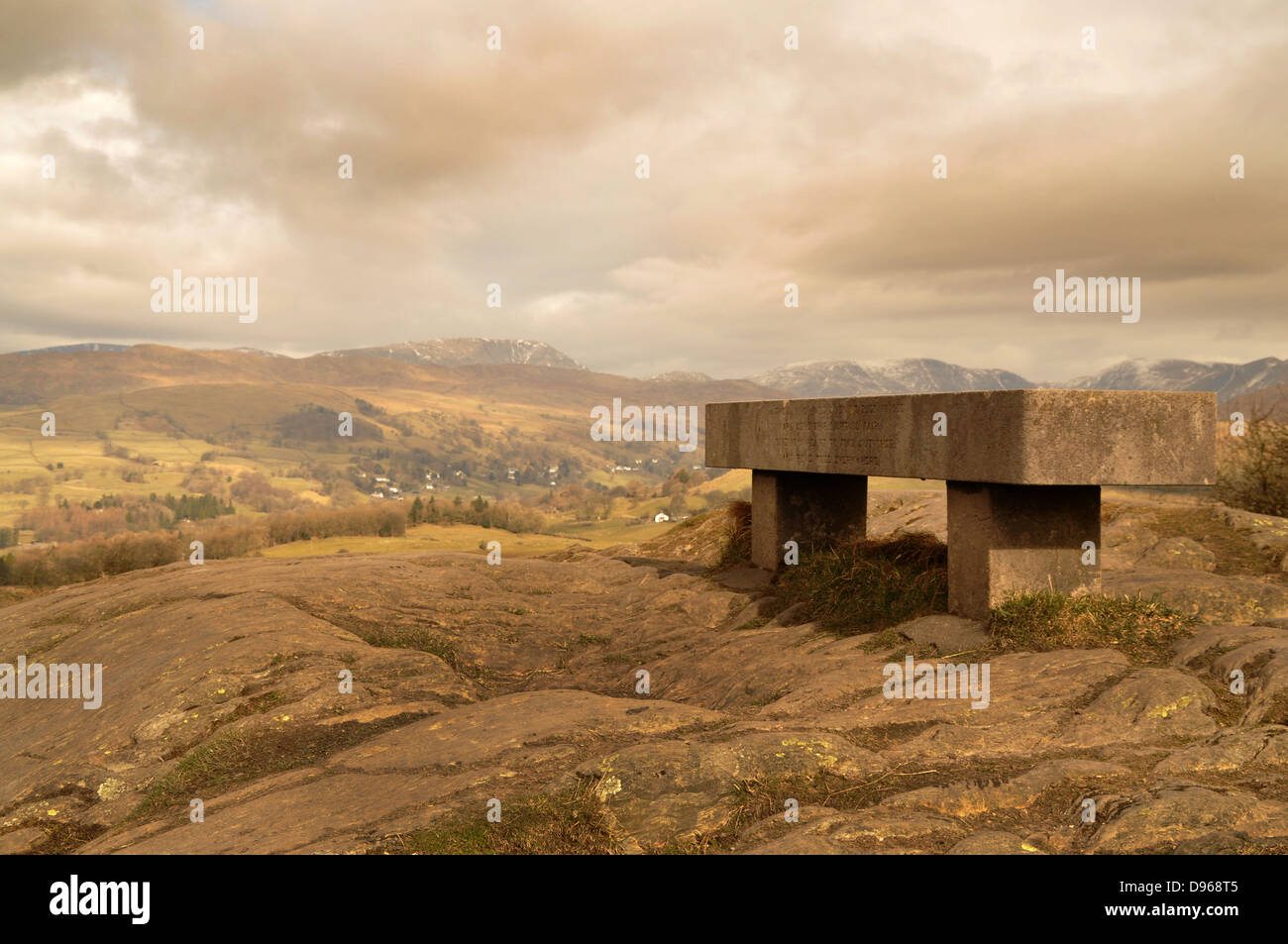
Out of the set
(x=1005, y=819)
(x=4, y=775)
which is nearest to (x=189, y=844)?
(x=4, y=775)

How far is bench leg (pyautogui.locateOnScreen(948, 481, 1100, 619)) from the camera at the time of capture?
9.93 metres

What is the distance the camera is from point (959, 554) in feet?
34.4

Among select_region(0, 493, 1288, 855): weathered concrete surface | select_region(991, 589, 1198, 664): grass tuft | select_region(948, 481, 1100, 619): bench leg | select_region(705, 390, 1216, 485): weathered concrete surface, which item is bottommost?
select_region(0, 493, 1288, 855): weathered concrete surface

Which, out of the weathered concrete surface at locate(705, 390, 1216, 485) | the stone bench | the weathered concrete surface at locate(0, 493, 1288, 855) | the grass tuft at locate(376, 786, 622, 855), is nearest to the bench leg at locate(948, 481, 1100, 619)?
the stone bench

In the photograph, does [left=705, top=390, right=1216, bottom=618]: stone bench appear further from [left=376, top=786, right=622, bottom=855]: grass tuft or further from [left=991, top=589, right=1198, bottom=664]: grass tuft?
[left=376, top=786, right=622, bottom=855]: grass tuft

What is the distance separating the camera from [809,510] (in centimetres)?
1473

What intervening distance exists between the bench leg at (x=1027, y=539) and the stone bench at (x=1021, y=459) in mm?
12

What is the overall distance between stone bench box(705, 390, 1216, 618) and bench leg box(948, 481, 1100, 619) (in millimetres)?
12

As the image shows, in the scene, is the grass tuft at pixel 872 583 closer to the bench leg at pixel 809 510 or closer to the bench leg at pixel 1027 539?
the bench leg at pixel 809 510

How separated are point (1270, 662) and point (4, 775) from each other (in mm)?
12573

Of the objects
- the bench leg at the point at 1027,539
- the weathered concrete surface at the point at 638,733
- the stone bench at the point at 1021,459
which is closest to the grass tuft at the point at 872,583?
the weathered concrete surface at the point at 638,733

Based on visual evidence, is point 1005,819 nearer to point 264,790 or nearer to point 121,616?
point 264,790

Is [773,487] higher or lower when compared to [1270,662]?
higher

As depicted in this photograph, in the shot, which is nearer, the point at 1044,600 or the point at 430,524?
the point at 1044,600
